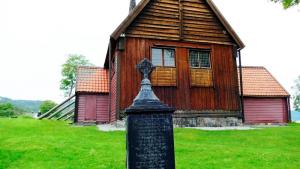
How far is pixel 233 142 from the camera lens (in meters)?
12.1

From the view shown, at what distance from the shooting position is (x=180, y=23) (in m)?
16.9

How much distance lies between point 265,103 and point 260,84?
168 centimetres

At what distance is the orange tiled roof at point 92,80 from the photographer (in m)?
21.1

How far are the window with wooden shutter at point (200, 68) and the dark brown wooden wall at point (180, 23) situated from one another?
81 centimetres

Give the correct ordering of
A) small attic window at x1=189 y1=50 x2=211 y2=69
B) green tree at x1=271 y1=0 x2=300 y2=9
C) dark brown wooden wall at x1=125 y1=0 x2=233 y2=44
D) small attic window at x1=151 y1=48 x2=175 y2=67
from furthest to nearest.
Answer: small attic window at x1=189 y1=50 x2=211 y2=69
dark brown wooden wall at x1=125 y1=0 x2=233 y2=44
small attic window at x1=151 y1=48 x2=175 y2=67
green tree at x1=271 y1=0 x2=300 y2=9

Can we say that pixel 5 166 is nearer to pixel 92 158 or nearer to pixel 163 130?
pixel 92 158

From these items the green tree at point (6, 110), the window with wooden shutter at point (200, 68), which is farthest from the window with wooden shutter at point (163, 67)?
the green tree at point (6, 110)

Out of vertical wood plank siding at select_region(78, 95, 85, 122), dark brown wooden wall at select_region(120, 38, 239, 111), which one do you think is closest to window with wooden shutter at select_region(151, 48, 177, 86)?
dark brown wooden wall at select_region(120, 38, 239, 111)

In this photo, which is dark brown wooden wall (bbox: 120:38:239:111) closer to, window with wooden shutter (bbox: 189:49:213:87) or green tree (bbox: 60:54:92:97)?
window with wooden shutter (bbox: 189:49:213:87)

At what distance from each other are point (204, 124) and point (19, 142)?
9762 millimetres

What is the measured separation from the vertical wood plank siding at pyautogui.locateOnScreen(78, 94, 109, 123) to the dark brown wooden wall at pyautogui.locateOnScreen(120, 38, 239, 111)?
5886mm

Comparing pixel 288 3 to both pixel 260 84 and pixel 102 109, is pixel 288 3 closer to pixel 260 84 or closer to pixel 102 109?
pixel 260 84

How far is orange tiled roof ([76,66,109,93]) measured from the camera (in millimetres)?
21109

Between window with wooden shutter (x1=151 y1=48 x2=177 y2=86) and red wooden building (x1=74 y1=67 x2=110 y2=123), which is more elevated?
window with wooden shutter (x1=151 y1=48 x2=177 y2=86)
